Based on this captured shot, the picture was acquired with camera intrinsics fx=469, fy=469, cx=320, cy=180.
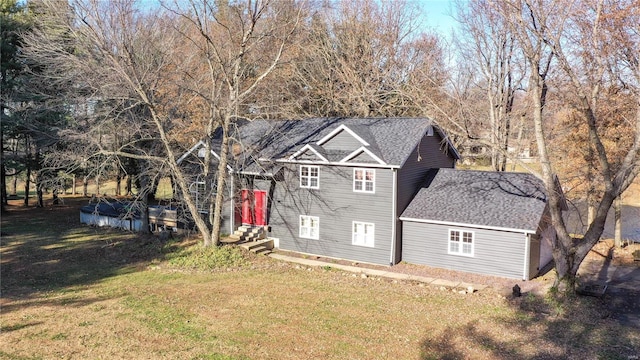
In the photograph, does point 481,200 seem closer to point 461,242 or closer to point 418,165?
point 461,242

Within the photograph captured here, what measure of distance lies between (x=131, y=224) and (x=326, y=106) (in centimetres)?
1851

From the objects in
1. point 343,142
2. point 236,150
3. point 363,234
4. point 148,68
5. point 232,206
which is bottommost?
point 363,234

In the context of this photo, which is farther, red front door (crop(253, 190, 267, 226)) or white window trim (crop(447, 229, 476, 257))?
red front door (crop(253, 190, 267, 226))

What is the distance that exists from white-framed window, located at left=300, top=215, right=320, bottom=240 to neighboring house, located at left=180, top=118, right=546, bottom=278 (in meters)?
0.05

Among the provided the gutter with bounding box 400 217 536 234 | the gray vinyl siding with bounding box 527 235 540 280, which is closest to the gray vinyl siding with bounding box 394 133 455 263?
the gutter with bounding box 400 217 536 234

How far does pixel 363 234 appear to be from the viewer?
2273 cm

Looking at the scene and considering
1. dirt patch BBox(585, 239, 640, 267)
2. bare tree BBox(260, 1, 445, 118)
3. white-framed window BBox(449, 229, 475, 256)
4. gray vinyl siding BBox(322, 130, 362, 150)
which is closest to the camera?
white-framed window BBox(449, 229, 475, 256)

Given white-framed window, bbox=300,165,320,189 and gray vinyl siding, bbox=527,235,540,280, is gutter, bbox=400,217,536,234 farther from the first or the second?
white-framed window, bbox=300,165,320,189

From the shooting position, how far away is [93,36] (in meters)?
19.5

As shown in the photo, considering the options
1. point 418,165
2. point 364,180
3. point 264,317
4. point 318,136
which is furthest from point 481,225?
point 264,317

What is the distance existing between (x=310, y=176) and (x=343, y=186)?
2.01 meters

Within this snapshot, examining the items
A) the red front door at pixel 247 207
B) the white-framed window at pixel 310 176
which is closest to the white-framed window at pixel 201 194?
the red front door at pixel 247 207

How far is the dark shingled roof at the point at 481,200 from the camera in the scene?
65.6 feet

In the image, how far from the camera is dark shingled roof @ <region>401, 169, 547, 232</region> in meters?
20.0
